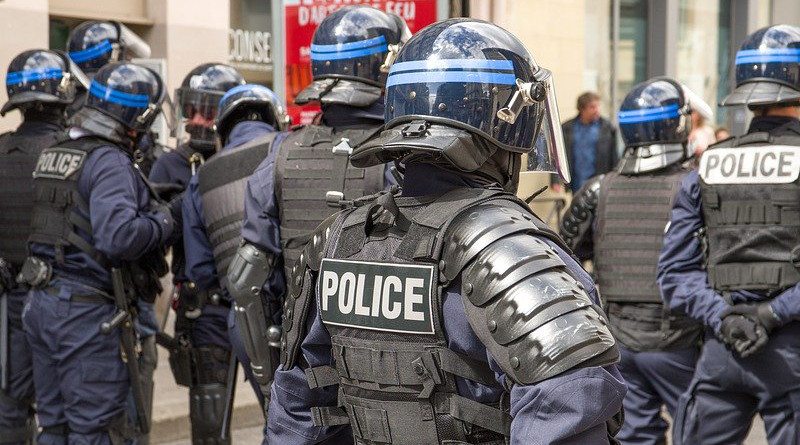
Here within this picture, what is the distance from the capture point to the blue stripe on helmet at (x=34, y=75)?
6.11 m

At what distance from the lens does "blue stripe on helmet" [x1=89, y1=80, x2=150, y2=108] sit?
554cm

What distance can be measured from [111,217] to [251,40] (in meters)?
5.56

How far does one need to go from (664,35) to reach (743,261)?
10.7 m

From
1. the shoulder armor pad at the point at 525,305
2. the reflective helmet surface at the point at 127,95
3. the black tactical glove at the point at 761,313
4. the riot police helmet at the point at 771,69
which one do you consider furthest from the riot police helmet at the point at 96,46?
the shoulder armor pad at the point at 525,305

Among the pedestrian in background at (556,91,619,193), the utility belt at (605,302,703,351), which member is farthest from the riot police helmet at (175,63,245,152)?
the pedestrian in background at (556,91,619,193)

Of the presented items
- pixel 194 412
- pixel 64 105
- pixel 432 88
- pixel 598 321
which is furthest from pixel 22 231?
pixel 598 321

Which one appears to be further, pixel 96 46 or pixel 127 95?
pixel 96 46

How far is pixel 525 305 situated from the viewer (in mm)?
2305

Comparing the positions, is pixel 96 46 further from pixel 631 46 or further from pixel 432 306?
pixel 631 46

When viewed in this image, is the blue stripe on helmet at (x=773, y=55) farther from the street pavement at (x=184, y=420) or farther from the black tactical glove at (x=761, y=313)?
the street pavement at (x=184, y=420)

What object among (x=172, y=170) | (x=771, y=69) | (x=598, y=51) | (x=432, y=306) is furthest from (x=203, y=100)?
(x=598, y=51)

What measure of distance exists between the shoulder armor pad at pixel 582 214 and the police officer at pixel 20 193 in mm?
2645

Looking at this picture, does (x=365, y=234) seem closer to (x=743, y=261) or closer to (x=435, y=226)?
(x=435, y=226)

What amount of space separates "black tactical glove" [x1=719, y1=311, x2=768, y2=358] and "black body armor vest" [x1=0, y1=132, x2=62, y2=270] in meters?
3.29
